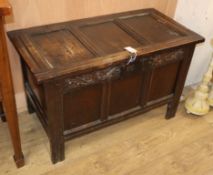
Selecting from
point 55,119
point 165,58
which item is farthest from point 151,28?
point 55,119

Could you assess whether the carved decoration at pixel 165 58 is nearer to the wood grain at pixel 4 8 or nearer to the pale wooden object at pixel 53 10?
the pale wooden object at pixel 53 10

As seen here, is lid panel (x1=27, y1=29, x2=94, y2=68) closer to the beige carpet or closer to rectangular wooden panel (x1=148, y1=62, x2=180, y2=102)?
rectangular wooden panel (x1=148, y1=62, x2=180, y2=102)

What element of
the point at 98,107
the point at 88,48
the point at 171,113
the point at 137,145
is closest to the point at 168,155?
the point at 137,145

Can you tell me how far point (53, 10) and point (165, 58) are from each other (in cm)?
66

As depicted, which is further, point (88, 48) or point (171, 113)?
point (171, 113)

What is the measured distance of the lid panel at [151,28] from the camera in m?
1.55

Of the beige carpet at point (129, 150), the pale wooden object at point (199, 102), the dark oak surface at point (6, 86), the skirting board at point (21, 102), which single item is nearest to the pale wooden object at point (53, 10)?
the skirting board at point (21, 102)

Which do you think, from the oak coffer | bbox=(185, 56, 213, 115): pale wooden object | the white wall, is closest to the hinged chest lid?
the oak coffer

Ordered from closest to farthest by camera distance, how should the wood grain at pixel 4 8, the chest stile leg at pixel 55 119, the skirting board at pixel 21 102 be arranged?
the wood grain at pixel 4 8, the chest stile leg at pixel 55 119, the skirting board at pixel 21 102

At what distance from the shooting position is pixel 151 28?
163cm

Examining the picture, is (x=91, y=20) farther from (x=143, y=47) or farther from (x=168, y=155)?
(x=168, y=155)

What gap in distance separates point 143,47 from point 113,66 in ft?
0.61

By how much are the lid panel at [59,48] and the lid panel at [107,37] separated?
0.08 metres

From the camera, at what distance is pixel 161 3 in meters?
1.92
